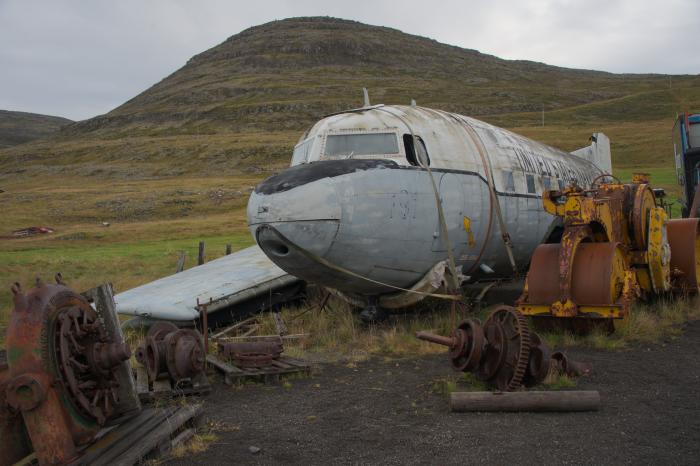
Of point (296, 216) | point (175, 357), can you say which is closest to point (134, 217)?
point (296, 216)

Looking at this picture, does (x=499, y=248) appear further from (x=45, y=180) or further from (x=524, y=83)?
(x=524, y=83)

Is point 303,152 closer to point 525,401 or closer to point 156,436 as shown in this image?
point 525,401

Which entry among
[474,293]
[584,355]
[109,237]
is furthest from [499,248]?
[109,237]

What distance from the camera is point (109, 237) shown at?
33.6 meters

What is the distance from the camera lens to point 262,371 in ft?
25.9

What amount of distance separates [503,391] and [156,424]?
11.1 ft

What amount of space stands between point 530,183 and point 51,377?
372 inches

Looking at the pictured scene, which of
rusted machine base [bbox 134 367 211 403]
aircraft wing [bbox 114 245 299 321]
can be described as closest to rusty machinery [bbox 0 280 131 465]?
rusted machine base [bbox 134 367 211 403]

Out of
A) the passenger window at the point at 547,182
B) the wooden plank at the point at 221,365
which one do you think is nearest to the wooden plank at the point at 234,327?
the wooden plank at the point at 221,365

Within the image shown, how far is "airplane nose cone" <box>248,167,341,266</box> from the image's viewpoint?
8.06 metres

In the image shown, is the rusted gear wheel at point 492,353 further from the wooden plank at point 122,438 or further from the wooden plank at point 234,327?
the wooden plank at point 234,327

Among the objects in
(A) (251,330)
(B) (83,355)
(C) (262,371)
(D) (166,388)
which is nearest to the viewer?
(B) (83,355)

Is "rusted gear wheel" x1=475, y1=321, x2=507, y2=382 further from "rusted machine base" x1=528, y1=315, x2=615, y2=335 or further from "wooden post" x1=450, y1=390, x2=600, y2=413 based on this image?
"rusted machine base" x1=528, y1=315, x2=615, y2=335

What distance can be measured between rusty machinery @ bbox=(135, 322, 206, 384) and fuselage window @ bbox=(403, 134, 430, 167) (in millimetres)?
4035
